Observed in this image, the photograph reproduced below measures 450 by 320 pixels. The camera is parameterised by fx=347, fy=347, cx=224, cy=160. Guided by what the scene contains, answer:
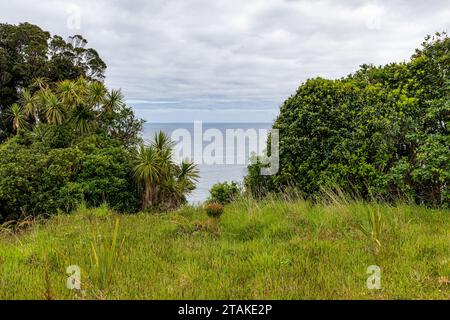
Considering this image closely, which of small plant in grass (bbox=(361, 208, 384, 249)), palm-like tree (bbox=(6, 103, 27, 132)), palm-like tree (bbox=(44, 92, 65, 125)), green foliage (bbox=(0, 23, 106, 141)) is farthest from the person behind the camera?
green foliage (bbox=(0, 23, 106, 141))

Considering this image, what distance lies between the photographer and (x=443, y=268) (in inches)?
166

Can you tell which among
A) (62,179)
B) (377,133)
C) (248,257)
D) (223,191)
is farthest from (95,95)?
(248,257)

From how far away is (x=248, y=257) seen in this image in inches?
193

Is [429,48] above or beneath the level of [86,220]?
above

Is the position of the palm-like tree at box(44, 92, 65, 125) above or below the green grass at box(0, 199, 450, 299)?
above

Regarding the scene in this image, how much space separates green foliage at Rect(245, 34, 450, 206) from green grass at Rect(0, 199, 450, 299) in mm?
1079

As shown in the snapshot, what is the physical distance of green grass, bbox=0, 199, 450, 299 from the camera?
3775 millimetres

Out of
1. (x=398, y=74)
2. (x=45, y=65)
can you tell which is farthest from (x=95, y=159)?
(x=45, y=65)

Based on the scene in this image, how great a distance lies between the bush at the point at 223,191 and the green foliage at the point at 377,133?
2559 millimetres

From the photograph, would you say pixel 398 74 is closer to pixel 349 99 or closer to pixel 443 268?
pixel 349 99

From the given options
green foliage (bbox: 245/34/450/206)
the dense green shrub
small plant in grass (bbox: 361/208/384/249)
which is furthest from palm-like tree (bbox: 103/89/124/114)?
small plant in grass (bbox: 361/208/384/249)

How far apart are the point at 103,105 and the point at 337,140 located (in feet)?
43.8

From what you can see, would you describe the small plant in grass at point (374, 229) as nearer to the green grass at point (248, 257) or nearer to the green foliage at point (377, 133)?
the green grass at point (248, 257)

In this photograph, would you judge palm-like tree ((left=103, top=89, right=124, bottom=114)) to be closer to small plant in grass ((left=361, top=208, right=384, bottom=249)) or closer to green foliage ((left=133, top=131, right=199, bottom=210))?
green foliage ((left=133, top=131, right=199, bottom=210))
